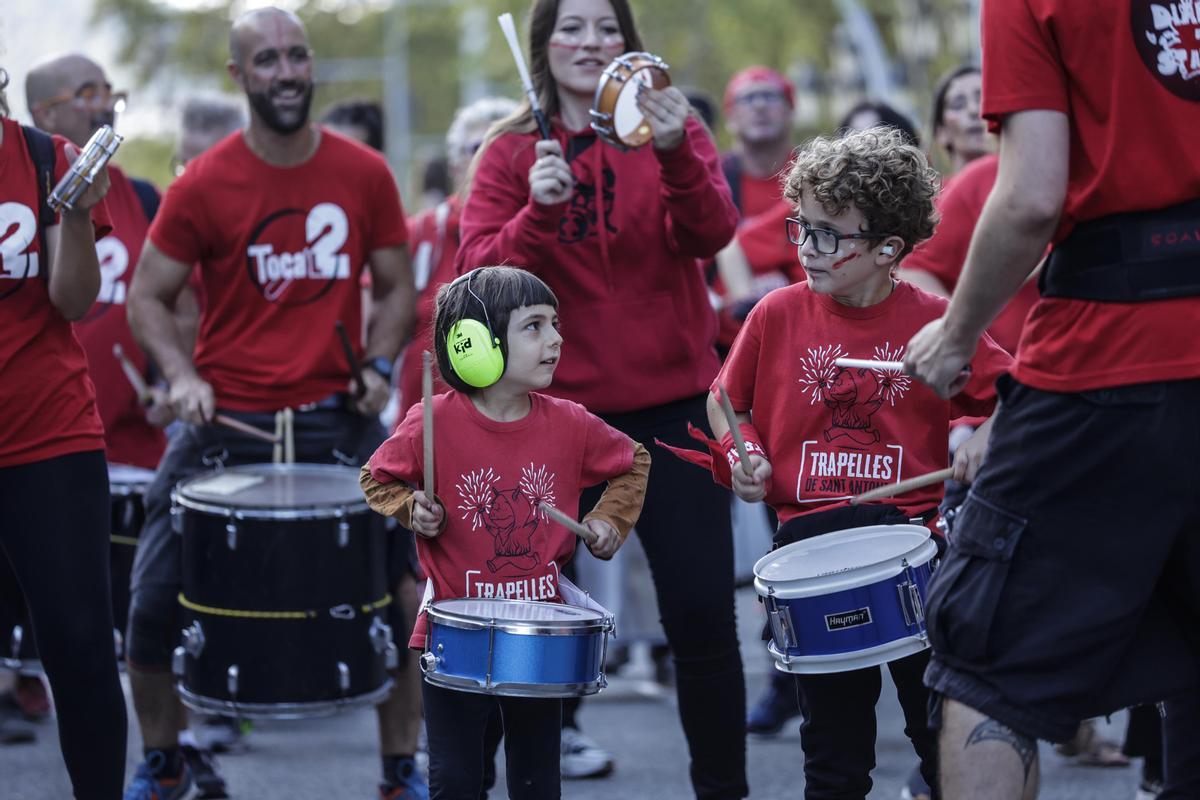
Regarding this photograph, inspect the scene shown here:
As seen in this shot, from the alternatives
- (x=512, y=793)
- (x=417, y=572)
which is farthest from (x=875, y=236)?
(x=417, y=572)

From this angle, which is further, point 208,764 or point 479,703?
point 208,764

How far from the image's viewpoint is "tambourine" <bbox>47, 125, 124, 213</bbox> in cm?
420

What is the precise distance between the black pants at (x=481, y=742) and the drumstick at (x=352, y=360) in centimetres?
177

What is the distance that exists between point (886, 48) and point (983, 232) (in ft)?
88.1

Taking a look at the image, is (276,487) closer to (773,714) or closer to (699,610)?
(699,610)

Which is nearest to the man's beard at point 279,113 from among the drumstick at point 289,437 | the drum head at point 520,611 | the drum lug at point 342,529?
the drumstick at point 289,437

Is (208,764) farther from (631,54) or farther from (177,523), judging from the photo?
(631,54)

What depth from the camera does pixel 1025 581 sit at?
3.11m

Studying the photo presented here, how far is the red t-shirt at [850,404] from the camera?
4.01 meters

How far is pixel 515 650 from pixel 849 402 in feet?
3.09

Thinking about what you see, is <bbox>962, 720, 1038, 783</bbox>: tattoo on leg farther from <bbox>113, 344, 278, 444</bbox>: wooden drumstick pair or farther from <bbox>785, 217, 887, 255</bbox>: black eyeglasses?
<bbox>113, 344, 278, 444</bbox>: wooden drumstick pair

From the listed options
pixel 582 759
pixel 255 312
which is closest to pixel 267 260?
pixel 255 312

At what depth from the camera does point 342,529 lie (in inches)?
205

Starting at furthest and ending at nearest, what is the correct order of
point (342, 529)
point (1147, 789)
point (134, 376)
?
point (134, 376), point (1147, 789), point (342, 529)
